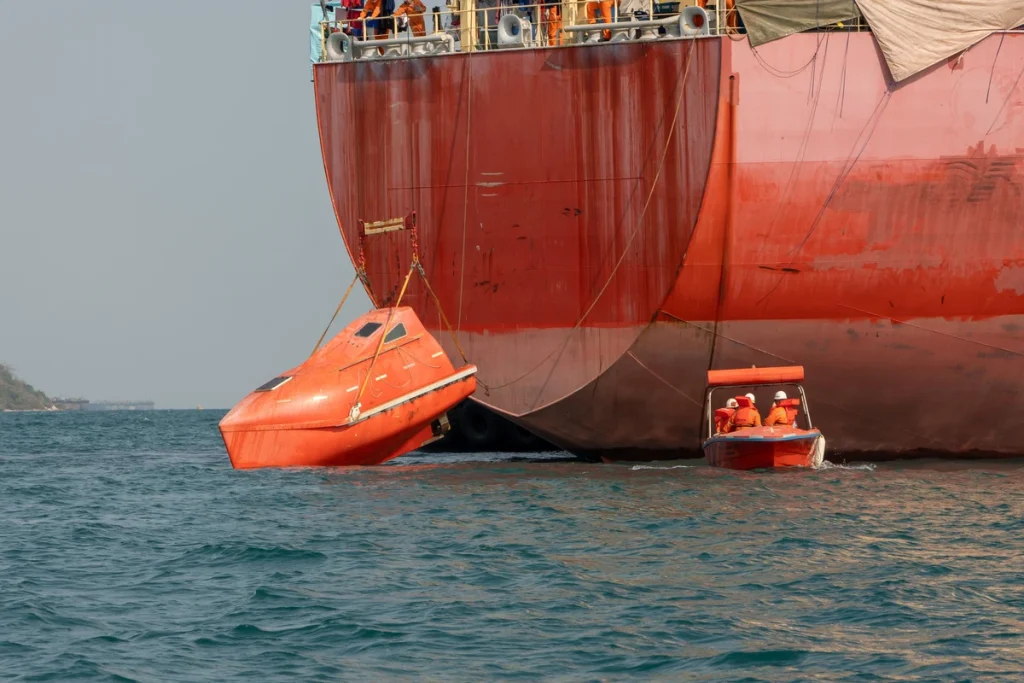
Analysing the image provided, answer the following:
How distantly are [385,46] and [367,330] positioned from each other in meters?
5.03

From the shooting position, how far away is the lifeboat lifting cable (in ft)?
75.0

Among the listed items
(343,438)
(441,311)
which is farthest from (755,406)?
(343,438)

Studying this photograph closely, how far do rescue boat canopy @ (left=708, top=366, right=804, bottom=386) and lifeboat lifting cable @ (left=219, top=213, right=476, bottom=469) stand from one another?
414 centimetres

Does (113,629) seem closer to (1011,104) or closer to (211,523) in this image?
(211,523)

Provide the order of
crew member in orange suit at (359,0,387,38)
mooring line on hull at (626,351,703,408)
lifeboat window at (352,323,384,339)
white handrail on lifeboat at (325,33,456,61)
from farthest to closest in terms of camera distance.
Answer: crew member in orange suit at (359,0,387,38)
white handrail on lifeboat at (325,33,456,61)
lifeboat window at (352,323,384,339)
mooring line on hull at (626,351,703,408)

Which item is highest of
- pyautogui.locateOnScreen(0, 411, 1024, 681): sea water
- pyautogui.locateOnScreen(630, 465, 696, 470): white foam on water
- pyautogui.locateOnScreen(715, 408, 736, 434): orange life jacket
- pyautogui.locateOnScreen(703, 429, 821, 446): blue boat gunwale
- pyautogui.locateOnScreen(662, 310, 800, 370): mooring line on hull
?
pyautogui.locateOnScreen(662, 310, 800, 370): mooring line on hull

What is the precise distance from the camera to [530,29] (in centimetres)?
2405

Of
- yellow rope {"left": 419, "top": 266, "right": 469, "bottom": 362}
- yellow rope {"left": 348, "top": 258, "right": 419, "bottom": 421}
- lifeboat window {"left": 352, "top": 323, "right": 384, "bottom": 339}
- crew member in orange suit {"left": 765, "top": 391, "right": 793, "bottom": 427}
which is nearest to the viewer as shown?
crew member in orange suit {"left": 765, "top": 391, "right": 793, "bottom": 427}

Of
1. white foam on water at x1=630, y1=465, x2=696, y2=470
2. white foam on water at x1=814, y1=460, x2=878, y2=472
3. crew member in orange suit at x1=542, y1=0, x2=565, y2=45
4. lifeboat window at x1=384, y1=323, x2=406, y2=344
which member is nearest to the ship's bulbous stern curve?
lifeboat window at x1=384, y1=323, x2=406, y2=344

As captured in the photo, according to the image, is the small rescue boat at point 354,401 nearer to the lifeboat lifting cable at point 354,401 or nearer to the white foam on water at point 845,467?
the lifeboat lifting cable at point 354,401

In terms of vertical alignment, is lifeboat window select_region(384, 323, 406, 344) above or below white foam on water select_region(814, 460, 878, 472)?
above

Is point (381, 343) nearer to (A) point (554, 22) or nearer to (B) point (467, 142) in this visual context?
(B) point (467, 142)

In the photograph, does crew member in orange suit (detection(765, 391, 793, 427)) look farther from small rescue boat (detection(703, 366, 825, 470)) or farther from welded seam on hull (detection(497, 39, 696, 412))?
welded seam on hull (detection(497, 39, 696, 412))

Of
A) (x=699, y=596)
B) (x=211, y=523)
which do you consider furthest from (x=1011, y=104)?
(x=211, y=523)
